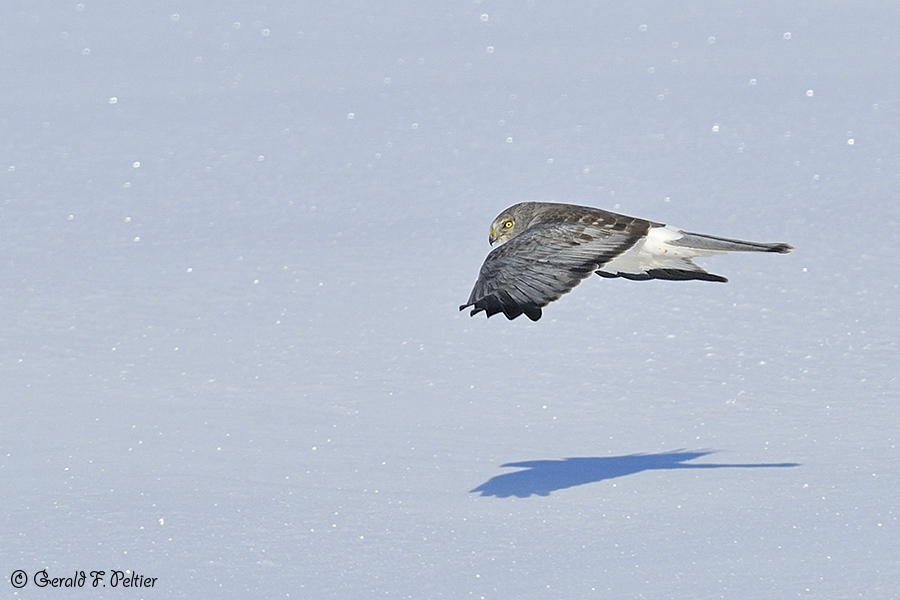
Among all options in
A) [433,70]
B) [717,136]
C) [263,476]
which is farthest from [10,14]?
[263,476]

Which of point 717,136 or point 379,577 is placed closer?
point 379,577

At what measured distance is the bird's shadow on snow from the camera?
5.47m

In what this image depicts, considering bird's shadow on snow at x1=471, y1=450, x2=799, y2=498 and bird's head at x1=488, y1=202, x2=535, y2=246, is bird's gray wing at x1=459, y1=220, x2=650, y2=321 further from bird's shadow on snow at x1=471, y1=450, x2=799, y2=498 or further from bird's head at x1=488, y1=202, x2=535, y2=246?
bird's shadow on snow at x1=471, y1=450, x2=799, y2=498

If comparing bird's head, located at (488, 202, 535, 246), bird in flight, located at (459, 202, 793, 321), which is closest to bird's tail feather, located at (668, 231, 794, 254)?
bird in flight, located at (459, 202, 793, 321)

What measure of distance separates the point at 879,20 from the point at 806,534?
10.3m

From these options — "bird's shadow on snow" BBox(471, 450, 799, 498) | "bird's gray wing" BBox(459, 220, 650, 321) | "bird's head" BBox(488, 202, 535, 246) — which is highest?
"bird's head" BBox(488, 202, 535, 246)

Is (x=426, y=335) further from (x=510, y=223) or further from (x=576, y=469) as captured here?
(x=576, y=469)

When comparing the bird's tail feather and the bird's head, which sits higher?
the bird's head

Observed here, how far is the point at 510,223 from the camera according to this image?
6.65 meters

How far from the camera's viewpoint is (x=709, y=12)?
602 inches

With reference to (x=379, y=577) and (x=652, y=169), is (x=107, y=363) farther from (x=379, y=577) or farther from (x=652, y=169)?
(x=652, y=169)

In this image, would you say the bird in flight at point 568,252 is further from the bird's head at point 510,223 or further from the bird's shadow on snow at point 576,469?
the bird's shadow on snow at point 576,469

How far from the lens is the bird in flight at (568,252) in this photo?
5.29 meters

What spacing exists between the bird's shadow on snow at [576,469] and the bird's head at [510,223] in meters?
1.25
